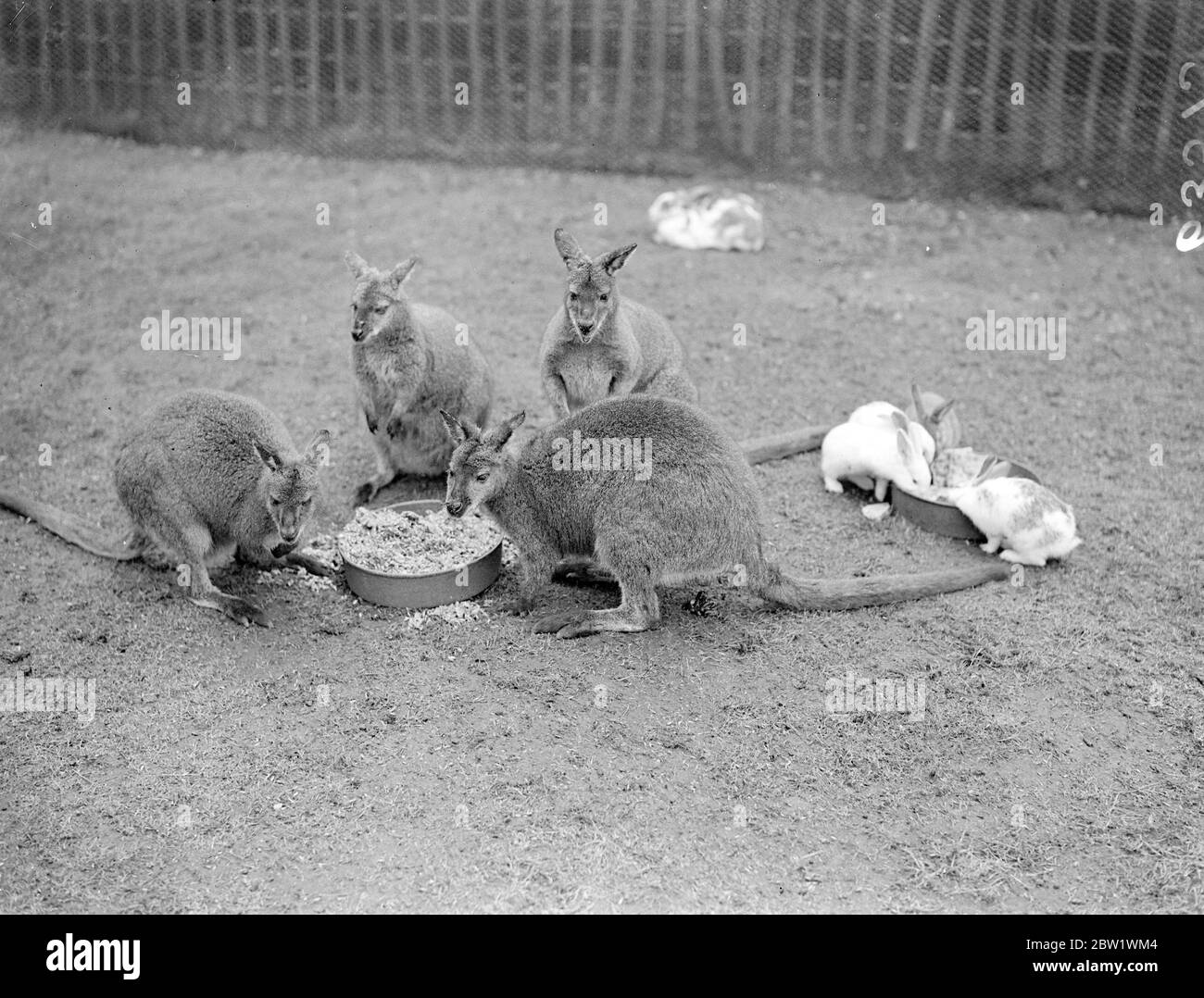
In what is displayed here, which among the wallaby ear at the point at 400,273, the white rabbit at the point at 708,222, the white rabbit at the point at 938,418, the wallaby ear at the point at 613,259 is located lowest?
the white rabbit at the point at 938,418

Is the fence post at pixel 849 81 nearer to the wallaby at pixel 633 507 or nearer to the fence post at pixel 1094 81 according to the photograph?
the fence post at pixel 1094 81

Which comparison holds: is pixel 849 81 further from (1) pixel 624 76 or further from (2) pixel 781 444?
(2) pixel 781 444

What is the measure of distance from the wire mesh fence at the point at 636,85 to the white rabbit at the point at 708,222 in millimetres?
1418

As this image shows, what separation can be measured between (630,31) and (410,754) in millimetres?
8018

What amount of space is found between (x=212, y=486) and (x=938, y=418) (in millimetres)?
3538

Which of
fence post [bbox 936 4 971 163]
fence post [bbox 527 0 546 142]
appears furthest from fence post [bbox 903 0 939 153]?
fence post [bbox 527 0 546 142]

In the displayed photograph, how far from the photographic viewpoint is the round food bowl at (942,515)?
18.9 feet

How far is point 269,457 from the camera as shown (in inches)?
198

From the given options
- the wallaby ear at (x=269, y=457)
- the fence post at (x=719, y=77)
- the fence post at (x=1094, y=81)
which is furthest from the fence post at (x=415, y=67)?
the wallaby ear at (x=269, y=457)

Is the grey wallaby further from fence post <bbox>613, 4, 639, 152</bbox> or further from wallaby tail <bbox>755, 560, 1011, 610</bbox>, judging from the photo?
fence post <bbox>613, 4, 639, 152</bbox>

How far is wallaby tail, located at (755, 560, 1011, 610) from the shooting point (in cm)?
512

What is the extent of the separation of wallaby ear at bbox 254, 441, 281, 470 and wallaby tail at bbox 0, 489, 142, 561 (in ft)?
2.77

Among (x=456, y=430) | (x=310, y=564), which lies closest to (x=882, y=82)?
(x=456, y=430)

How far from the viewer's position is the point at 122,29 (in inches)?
420
